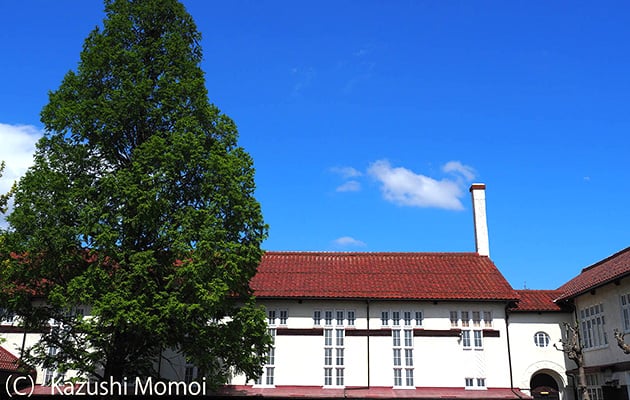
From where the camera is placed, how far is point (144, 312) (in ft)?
48.9

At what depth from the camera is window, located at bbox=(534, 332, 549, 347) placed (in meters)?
23.2

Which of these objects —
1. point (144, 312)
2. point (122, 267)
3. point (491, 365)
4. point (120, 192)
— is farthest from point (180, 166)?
point (491, 365)

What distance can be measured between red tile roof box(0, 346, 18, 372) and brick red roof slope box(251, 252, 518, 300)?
951cm

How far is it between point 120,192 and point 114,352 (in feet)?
15.1

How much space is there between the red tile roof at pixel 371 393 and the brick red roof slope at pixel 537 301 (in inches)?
135

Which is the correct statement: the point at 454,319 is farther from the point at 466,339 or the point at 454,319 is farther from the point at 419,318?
the point at 419,318

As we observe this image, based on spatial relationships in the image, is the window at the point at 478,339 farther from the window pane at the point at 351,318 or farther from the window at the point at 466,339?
the window pane at the point at 351,318

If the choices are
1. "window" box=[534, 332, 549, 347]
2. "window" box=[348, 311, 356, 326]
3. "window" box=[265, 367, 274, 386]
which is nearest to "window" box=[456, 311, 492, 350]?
"window" box=[534, 332, 549, 347]

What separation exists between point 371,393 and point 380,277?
4995 millimetres

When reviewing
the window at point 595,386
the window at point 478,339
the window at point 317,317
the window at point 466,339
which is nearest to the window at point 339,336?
the window at point 317,317

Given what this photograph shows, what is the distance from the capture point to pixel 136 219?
15.6m

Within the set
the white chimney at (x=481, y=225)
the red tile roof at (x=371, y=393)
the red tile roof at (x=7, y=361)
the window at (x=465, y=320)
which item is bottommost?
the red tile roof at (x=371, y=393)

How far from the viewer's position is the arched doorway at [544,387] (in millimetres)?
22625

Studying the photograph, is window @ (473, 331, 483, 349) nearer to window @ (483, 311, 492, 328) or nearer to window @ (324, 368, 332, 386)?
window @ (483, 311, 492, 328)
